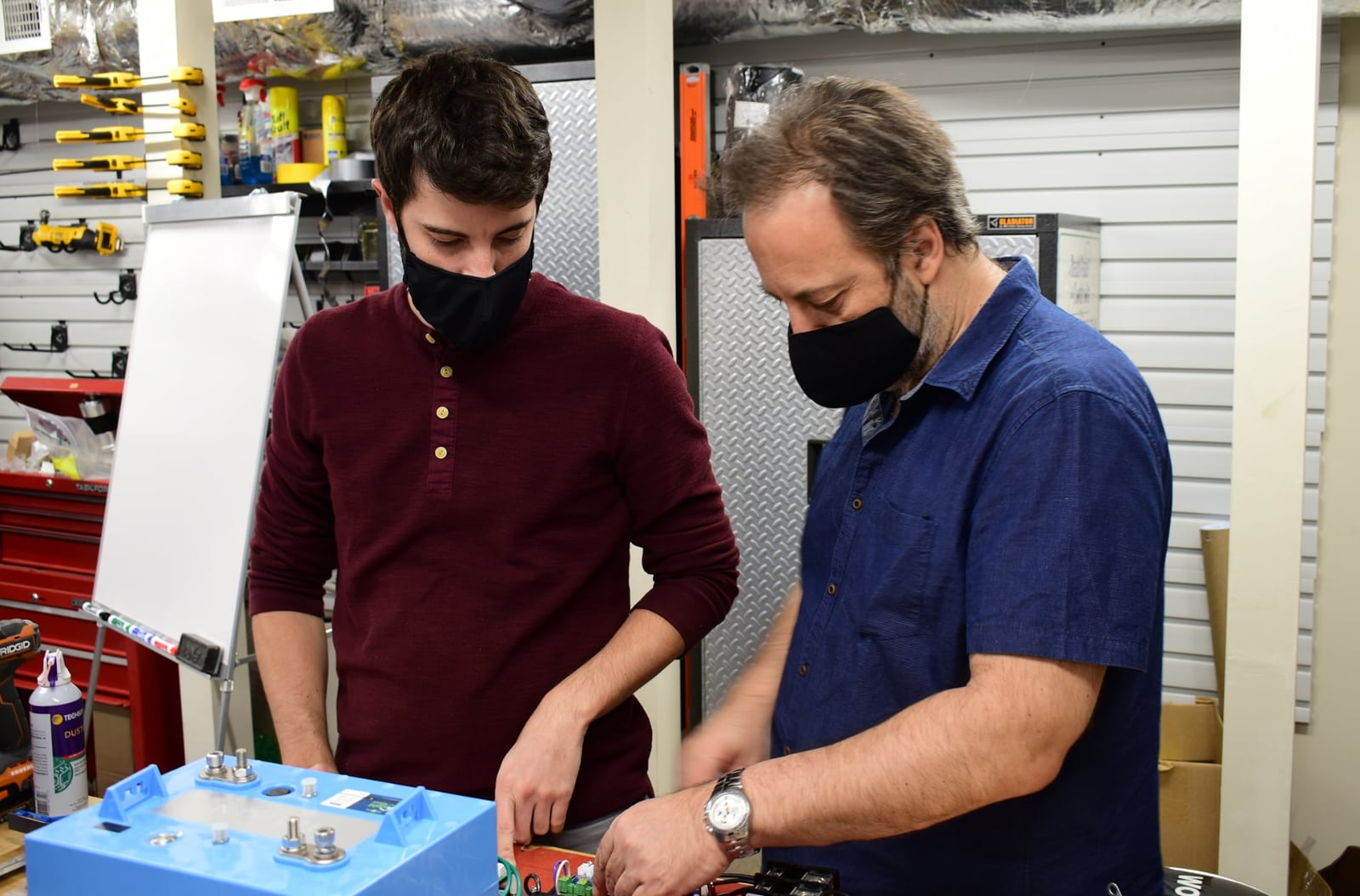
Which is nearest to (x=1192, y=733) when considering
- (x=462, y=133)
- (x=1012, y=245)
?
(x=1012, y=245)

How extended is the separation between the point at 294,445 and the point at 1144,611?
1241 millimetres

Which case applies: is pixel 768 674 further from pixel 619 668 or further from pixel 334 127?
pixel 334 127

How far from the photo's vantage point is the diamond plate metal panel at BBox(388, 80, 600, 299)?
3.61m

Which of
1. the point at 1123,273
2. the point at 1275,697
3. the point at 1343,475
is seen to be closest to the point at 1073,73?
the point at 1123,273

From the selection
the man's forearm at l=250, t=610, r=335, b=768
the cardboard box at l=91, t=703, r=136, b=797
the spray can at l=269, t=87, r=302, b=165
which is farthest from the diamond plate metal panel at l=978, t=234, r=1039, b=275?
the cardboard box at l=91, t=703, r=136, b=797

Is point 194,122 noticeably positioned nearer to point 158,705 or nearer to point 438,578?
point 158,705

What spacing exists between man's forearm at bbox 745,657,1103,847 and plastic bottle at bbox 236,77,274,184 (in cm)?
414

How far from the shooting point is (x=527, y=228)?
5.36ft

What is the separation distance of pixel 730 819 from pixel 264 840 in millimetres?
459

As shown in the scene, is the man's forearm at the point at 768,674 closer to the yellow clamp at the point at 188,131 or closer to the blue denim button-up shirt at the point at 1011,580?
the blue denim button-up shirt at the point at 1011,580

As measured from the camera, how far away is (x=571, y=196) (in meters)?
3.66

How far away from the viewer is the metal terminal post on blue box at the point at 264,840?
94cm

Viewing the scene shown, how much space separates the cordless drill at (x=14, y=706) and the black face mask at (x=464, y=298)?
109 centimetres

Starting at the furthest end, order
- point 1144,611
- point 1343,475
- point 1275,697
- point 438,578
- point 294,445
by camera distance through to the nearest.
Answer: point 1343,475, point 1275,697, point 294,445, point 438,578, point 1144,611
